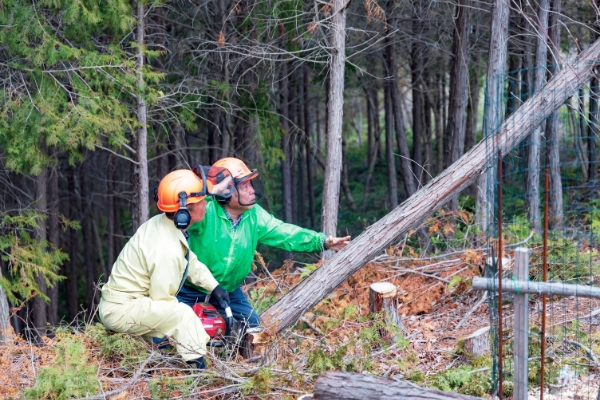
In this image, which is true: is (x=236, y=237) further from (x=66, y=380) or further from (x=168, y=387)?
(x=66, y=380)

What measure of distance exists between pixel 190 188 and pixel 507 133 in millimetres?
3543

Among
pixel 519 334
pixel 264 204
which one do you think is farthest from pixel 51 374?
pixel 264 204

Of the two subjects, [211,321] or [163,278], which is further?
[211,321]

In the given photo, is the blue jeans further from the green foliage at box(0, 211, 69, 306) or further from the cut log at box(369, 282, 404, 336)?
the green foliage at box(0, 211, 69, 306)

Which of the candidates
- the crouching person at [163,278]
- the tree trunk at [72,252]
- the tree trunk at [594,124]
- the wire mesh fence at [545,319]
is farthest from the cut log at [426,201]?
the tree trunk at [72,252]

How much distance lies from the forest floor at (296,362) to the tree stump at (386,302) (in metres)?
0.13

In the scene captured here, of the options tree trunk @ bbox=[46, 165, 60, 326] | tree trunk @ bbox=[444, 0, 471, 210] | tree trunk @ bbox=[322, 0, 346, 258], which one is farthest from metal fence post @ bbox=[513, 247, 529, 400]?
tree trunk @ bbox=[46, 165, 60, 326]

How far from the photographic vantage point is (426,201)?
7320mm

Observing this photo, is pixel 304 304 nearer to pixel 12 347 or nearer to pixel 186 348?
pixel 186 348

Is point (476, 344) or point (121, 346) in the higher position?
point (121, 346)

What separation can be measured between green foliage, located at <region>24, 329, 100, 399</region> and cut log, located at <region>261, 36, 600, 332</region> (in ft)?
6.00

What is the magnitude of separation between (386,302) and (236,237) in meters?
1.96

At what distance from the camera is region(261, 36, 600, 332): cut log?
679 cm

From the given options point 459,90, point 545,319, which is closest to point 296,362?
point 545,319
